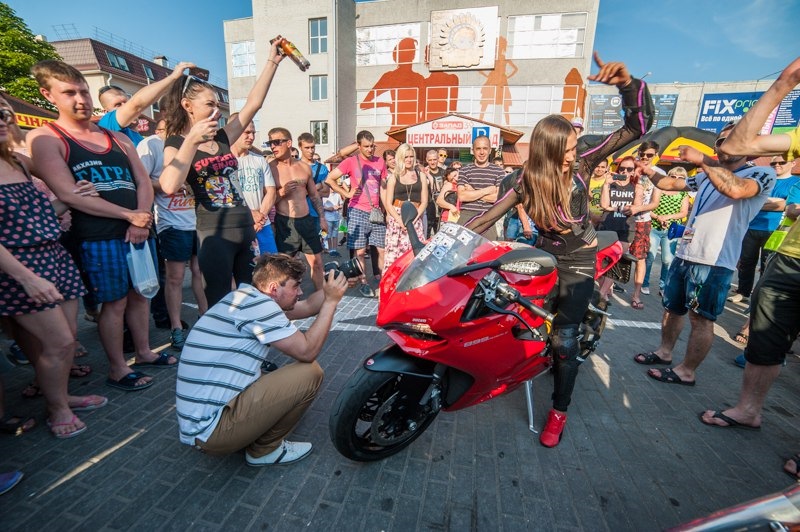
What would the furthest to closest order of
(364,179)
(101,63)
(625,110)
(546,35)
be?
(101,63), (546,35), (364,179), (625,110)

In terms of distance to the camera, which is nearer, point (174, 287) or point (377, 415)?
point (377, 415)

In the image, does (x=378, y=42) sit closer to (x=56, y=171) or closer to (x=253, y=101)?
(x=253, y=101)

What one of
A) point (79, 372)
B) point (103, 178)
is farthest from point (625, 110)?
point (79, 372)

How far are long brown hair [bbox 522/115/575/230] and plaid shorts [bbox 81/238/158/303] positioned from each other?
10.0 ft

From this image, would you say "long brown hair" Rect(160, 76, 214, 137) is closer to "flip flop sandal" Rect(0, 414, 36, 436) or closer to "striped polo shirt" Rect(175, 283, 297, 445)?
"striped polo shirt" Rect(175, 283, 297, 445)

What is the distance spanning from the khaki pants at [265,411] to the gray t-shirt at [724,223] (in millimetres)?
3250

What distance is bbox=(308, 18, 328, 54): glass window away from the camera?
80.7 feet

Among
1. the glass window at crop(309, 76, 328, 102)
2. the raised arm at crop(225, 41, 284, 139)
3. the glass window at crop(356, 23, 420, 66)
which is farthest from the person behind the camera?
the glass window at crop(356, 23, 420, 66)

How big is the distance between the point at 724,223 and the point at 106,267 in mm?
4913

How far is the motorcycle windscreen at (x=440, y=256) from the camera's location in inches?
71.9

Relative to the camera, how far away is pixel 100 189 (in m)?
2.51

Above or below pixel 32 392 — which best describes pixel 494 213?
above

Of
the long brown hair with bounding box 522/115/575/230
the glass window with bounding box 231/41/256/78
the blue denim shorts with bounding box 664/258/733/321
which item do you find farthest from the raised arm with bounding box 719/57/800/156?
the glass window with bounding box 231/41/256/78

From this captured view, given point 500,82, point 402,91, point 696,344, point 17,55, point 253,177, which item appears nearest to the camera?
point 696,344
